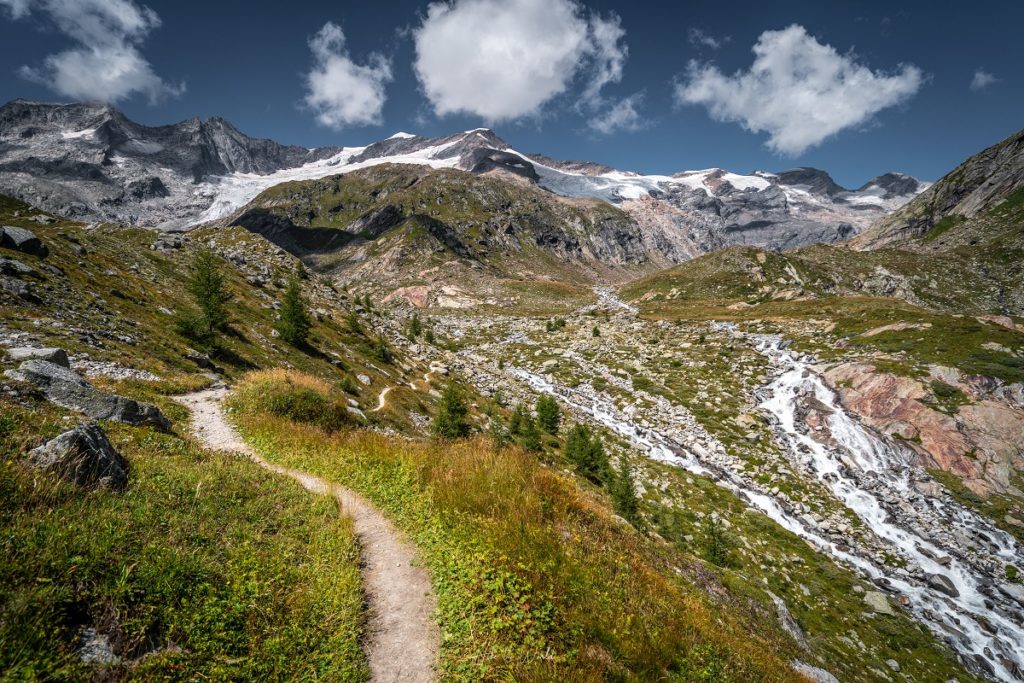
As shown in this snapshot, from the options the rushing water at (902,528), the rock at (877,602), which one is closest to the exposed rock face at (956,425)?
the rushing water at (902,528)

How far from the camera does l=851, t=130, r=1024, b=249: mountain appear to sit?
127m

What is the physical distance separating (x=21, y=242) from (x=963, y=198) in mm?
233237

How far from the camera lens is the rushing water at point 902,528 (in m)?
20.7

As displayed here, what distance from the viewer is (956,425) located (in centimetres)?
3231

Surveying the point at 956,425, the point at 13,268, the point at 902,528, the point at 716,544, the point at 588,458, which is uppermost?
the point at 956,425

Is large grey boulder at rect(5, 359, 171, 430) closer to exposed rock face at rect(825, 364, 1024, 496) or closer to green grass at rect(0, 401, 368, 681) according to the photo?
green grass at rect(0, 401, 368, 681)

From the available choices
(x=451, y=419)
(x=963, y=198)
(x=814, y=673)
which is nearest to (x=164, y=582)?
(x=814, y=673)

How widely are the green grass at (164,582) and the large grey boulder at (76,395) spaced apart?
371cm

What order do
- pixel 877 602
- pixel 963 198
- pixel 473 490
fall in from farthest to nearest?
1. pixel 963 198
2. pixel 877 602
3. pixel 473 490

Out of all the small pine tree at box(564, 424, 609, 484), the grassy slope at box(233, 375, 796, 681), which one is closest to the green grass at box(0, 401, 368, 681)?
the grassy slope at box(233, 375, 796, 681)

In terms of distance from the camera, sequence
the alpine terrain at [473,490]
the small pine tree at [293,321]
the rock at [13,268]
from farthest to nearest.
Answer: the small pine tree at [293,321] < the rock at [13,268] < the alpine terrain at [473,490]

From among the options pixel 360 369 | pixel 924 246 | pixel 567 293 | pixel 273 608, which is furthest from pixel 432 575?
pixel 924 246

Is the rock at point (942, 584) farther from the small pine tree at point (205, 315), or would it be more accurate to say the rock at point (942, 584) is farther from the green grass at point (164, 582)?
the small pine tree at point (205, 315)

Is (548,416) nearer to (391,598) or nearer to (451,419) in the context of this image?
(451,419)
